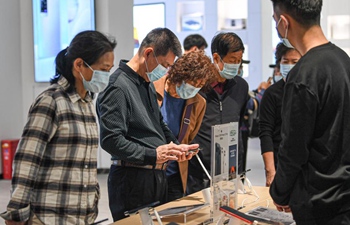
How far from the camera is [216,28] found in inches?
475

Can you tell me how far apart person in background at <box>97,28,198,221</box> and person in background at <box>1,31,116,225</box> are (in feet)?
0.33

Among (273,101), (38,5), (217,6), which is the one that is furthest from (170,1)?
(273,101)

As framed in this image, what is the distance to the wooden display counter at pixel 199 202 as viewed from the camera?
2.58 metres

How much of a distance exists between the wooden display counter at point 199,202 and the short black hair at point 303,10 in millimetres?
1120

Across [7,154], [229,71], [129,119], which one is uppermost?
[229,71]

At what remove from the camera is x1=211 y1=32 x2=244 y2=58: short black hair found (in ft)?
12.0

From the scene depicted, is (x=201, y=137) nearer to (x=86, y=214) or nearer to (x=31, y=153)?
(x=86, y=214)

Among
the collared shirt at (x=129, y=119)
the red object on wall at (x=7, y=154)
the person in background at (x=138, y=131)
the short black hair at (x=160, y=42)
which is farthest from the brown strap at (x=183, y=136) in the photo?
the red object on wall at (x=7, y=154)

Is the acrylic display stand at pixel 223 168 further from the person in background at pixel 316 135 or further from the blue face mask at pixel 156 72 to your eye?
the person in background at pixel 316 135

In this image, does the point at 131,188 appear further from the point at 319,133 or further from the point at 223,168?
the point at 319,133

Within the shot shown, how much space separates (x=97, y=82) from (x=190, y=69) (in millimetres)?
761

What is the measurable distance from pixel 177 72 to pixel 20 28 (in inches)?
192

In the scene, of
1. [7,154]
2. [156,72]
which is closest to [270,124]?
[156,72]

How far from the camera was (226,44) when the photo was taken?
12.0 ft
